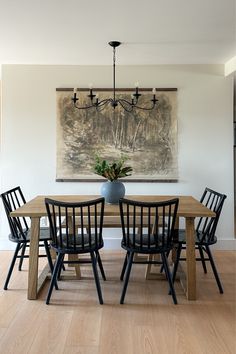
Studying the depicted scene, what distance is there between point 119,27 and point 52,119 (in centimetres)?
167

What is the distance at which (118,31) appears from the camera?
2998 mm

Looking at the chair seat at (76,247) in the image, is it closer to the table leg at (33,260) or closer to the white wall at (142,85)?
the table leg at (33,260)

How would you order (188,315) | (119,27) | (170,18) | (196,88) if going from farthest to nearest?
(196,88), (119,27), (170,18), (188,315)

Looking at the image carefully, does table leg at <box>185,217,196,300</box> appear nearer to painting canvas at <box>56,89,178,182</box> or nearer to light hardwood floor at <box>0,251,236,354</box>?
light hardwood floor at <box>0,251,236,354</box>

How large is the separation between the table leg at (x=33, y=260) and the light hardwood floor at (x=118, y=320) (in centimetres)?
9

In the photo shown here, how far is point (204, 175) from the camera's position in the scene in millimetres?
4238

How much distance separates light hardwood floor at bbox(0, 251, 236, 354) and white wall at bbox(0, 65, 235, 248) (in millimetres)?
1341

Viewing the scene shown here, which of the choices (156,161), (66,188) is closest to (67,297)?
(66,188)

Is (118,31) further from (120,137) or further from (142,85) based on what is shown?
(120,137)

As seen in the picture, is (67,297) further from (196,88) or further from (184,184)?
(196,88)

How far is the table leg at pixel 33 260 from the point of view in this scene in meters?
2.81

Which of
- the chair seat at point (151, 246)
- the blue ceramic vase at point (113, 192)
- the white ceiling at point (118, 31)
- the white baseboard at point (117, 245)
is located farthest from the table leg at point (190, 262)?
the white ceiling at point (118, 31)

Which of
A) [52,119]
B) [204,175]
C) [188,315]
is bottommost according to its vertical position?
[188,315]

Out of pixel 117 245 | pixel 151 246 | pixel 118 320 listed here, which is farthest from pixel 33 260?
pixel 117 245
